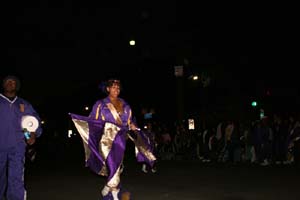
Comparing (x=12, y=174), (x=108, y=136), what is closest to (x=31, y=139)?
(x=12, y=174)

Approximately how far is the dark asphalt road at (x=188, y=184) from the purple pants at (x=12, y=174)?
274 centimetres

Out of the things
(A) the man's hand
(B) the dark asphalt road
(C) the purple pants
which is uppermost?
(A) the man's hand

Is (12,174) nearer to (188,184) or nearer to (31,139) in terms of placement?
(31,139)

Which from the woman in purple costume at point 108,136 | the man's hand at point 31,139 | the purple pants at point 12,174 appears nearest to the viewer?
the purple pants at point 12,174

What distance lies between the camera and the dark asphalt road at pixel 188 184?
8.63 meters

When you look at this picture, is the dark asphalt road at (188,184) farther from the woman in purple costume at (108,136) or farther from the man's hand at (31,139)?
the man's hand at (31,139)

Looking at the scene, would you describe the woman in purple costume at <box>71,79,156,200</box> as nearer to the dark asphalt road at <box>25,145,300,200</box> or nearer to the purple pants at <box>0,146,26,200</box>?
the purple pants at <box>0,146,26,200</box>

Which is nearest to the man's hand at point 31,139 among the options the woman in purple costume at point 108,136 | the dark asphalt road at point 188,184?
the woman in purple costume at point 108,136

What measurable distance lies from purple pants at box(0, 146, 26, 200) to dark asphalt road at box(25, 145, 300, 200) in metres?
2.74

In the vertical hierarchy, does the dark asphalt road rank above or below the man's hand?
below

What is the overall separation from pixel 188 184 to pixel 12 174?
202 inches

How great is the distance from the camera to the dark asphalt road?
28.3 ft

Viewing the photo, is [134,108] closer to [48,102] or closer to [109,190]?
[109,190]

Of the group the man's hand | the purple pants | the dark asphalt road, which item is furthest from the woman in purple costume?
the dark asphalt road
